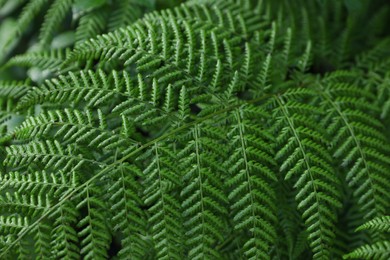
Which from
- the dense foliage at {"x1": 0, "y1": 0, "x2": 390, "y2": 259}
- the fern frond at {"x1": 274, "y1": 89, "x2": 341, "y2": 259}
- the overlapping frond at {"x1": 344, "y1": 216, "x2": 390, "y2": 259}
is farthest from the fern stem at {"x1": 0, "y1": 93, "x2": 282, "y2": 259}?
the overlapping frond at {"x1": 344, "y1": 216, "x2": 390, "y2": 259}

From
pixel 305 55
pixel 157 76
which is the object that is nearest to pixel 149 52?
pixel 157 76

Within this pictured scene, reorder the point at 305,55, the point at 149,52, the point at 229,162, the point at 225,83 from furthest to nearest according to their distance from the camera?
1. the point at 305,55
2. the point at 225,83
3. the point at 149,52
4. the point at 229,162

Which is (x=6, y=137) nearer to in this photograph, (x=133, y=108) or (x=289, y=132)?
(x=133, y=108)

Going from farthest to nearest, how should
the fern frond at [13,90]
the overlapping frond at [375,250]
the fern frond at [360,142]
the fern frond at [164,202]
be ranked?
the fern frond at [13,90] < the fern frond at [360,142] < the fern frond at [164,202] < the overlapping frond at [375,250]

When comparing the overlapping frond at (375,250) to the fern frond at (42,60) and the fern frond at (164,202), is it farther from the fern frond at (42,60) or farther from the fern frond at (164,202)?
the fern frond at (42,60)

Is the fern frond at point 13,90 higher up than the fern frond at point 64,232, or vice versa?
the fern frond at point 13,90

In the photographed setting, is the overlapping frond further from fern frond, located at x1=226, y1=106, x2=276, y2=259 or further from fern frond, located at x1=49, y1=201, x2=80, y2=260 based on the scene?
fern frond, located at x1=49, y1=201, x2=80, y2=260

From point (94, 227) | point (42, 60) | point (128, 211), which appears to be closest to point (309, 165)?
point (128, 211)

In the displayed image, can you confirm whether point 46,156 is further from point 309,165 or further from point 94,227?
point 309,165

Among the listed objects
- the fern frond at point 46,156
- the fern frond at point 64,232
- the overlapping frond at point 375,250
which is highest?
the fern frond at point 46,156

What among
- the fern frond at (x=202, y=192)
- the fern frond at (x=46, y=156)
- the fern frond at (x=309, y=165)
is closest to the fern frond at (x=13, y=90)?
the fern frond at (x=46, y=156)
